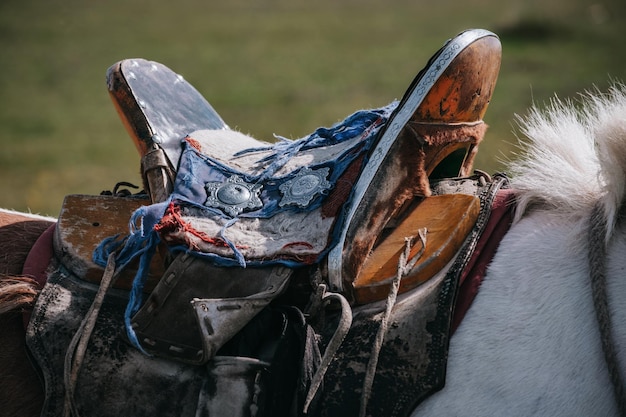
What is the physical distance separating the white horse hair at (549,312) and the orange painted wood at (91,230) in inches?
30.7

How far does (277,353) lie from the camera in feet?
4.97

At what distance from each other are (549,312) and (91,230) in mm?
1174

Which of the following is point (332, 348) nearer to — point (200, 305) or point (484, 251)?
point (200, 305)

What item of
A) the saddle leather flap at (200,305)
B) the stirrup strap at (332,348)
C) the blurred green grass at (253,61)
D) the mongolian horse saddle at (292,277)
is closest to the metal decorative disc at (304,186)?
the mongolian horse saddle at (292,277)

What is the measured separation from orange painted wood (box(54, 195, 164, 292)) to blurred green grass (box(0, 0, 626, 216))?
4.98 meters

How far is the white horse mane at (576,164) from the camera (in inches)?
61.1

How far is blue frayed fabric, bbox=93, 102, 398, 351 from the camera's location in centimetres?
166

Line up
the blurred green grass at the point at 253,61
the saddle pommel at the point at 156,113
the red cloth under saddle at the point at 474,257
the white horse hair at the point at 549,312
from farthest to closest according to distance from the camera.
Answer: the blurred green grass at the point at 253,61 → the saddle pommel at the point at 156,113 → the red cloth under saddle at the point at 474,257 → the white horse hair at the point at 549,312

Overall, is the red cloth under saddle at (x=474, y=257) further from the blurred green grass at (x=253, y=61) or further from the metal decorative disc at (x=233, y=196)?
the blurred green grass at (x=253, y=61)

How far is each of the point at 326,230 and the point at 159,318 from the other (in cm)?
43

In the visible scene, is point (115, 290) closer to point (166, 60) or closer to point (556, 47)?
point (166, 60)

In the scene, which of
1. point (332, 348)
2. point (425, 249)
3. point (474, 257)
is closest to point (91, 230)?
point (332, 348)

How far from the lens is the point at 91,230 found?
74.4 inches

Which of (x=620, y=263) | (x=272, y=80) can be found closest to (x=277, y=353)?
(x=620, y=263)
